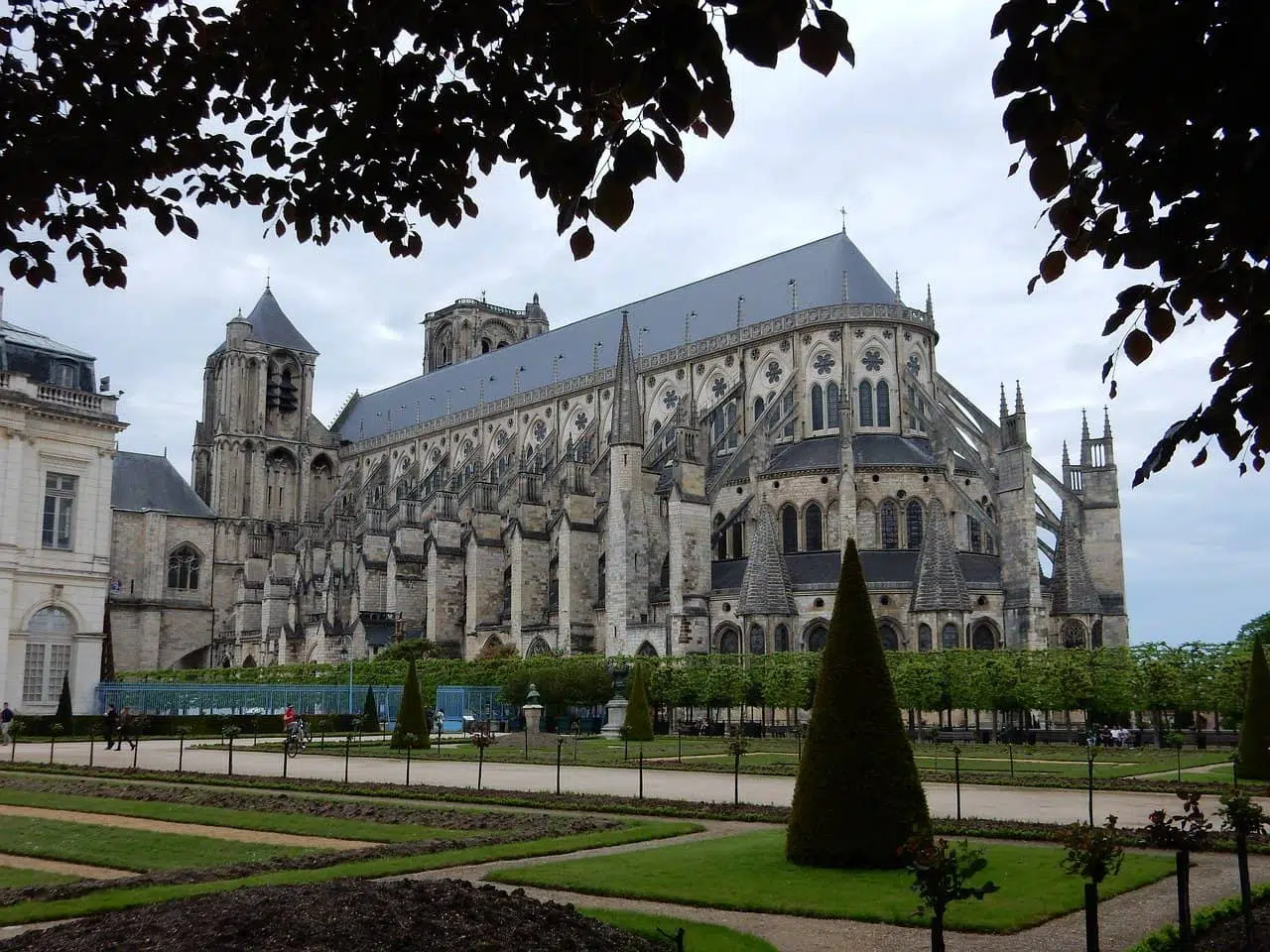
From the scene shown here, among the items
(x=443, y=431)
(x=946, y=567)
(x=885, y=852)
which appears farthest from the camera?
(x=443, y=431)

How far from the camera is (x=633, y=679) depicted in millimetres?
35906

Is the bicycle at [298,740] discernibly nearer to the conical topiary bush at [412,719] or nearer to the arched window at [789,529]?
the conical topiary bush at [412,719]

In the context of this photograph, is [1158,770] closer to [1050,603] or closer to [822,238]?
[1050,603]

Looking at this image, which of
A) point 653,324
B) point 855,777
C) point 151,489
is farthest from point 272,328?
point 855,777

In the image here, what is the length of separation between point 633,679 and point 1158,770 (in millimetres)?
15762

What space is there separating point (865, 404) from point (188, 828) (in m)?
37.7

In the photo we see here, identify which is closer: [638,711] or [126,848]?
[126,848]

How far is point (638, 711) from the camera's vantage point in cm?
3506

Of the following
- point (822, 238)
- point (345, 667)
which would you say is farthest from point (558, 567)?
point (822, 238)

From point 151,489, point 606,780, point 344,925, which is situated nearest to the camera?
point 344,925

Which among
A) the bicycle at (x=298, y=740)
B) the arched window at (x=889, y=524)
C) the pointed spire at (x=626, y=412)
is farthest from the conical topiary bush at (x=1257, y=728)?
the pointed spire at (x=626, y=412)

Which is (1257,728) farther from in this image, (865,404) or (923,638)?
(865,404)

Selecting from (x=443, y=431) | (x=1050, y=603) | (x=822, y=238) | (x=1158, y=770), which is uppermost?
(x=822, y=238)

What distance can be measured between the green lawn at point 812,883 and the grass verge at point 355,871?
92 cm
